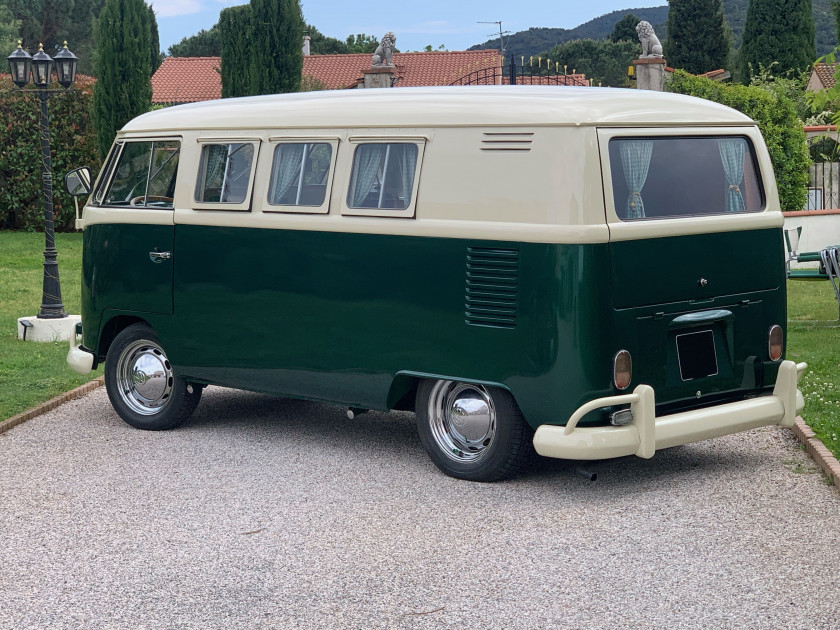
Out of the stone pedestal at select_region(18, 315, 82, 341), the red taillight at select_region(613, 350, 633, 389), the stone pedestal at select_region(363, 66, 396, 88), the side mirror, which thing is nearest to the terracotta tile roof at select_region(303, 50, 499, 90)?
the stone pedestal at select_region(363, 66, 396, 88)

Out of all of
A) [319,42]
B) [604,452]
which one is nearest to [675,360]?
[604,452]

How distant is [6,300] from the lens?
55.2 feet

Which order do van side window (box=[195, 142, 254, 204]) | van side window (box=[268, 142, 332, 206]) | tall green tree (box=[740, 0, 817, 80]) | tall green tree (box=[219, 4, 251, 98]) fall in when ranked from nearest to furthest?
van side window (box=[268, 142, 332, 206]) < van side window (box=[195, 142, 254, 204]) < tall green tree (box=[219, 4, 251, 98]) < tall green tree (box=[740, 0, 817, 80])

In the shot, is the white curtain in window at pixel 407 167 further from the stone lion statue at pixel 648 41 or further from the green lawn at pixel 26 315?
the stone lion statue at pixel 648 41

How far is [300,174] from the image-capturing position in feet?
26.4

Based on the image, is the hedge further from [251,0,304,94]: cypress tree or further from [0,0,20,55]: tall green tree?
[0,0,20,55]: tall green tree

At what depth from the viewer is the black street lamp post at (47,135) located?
13906mm

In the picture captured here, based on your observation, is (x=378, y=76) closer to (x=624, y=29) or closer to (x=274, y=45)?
(x=274, y=45)

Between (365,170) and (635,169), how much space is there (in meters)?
1.66

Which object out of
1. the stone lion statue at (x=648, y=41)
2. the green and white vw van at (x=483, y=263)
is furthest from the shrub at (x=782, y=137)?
the green and white vw van at (x=483, y=263)

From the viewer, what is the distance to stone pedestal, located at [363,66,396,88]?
25.4m

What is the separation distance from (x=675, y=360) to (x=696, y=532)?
1183mm

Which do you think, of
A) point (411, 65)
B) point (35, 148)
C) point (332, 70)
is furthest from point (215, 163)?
point (332, 70)

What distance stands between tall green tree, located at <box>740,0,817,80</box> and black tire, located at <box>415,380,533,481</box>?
148 ft
